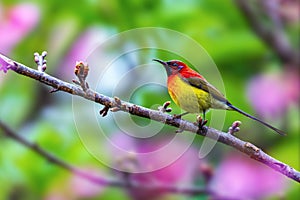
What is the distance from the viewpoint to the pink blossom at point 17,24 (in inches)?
72.3

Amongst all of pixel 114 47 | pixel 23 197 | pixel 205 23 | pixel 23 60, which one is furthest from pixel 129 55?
pixel 23 197

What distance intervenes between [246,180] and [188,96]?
1.03m

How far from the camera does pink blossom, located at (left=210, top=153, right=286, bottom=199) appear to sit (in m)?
1.76

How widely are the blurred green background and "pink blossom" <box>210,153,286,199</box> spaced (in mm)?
11

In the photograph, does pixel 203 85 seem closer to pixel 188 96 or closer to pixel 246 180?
pixel 188 96

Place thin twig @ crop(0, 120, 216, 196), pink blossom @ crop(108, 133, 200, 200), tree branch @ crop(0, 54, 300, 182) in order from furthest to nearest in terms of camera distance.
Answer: pink blossom @ crop(108, 133, 200, 200) → thin twig @ crop(0, 120, 216, 196) → tree branch @ crop(0, 54, 300, 182)

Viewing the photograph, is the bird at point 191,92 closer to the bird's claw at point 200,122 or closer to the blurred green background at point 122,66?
the bird's claw at point 200,122

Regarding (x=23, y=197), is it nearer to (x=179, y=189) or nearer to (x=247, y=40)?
(x=179, y=189)

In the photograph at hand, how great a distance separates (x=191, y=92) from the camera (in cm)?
81

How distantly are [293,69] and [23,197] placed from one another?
90cm

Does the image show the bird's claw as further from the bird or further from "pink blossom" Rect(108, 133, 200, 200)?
"pink blossom" Rect(108, 133, 200, 200)

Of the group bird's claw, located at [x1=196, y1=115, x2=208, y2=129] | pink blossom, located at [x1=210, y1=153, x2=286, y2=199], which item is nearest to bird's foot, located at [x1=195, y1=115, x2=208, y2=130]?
bird's claw, located at [x1=196, y1=115, x2=208, y2=129]

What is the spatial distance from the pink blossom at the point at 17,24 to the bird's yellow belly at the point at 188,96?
1.09 metres

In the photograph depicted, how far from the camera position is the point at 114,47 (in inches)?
72.8
